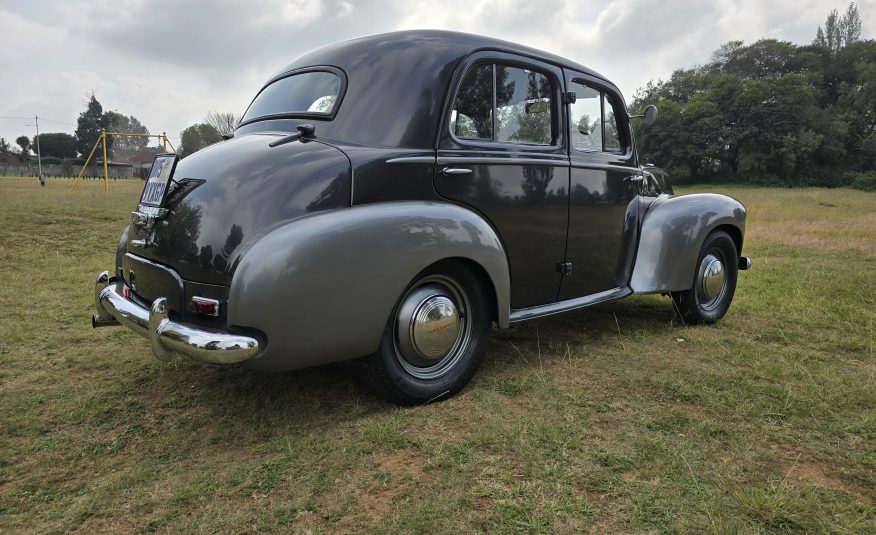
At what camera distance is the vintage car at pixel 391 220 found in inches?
86.8

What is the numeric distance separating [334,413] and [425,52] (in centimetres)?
188

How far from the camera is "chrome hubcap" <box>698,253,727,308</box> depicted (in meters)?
4.21

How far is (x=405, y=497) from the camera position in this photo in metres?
1.95

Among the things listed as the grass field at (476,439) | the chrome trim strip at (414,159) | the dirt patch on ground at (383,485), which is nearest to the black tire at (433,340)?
the grass field at (476,439)

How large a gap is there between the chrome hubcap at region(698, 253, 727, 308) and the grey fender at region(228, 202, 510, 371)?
253 cm

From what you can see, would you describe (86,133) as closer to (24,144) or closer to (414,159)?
(24,144)

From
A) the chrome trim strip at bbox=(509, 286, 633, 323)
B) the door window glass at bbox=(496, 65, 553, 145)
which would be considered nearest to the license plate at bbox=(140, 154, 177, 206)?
the door window glass at bbox=(496, 65, 553, 145)

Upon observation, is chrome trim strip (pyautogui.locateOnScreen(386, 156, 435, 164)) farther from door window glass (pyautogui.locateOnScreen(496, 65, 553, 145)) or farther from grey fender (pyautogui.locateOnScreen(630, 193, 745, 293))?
grey fender (pyautogui.locateOnScreen(630, 193, 745, 293))

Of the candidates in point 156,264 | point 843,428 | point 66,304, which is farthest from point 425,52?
point 66,304

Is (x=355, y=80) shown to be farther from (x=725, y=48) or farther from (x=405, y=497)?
(x=725, y=48)

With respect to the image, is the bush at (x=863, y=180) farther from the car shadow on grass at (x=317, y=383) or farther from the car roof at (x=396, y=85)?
the car roof at (x=396, y=85)

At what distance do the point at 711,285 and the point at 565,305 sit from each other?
1.61 metres

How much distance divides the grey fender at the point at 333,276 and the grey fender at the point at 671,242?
185cm

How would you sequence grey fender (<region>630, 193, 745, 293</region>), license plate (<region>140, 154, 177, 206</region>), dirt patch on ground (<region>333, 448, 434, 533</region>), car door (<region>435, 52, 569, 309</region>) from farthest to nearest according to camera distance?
grey fender (<region>630, 193, 745, 293</region>)
car door (<region>435, 52, 569, 309</region>)
license plate (<region>140, 154, 177, 206</region>)
dirt patch on ground (<region>333, 448, 434, 533</region>)
